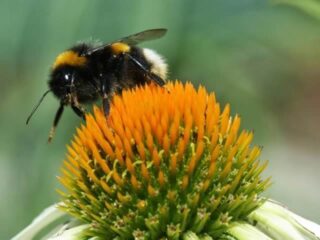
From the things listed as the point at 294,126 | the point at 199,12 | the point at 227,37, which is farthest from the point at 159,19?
the point at 294,126

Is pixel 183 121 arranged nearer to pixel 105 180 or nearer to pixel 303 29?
pixel 105 180

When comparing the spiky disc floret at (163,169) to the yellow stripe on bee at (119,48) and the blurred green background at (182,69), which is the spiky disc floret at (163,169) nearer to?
the yellow stripe on bee at (119,48)

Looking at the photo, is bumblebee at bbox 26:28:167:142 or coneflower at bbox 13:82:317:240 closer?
coneflower at bbox 13:82:317:240

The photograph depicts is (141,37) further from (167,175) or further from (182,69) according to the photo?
(182,69)

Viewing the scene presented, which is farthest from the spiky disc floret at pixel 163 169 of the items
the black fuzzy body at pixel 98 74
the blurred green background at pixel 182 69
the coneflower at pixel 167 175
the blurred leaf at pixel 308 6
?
the blurred green background at pixel 182 69

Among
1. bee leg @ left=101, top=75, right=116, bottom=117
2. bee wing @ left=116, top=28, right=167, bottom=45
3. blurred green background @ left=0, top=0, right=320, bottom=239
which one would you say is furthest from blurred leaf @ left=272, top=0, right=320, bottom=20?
blurred green background @ left=0, top=0, right=320, bottom=239

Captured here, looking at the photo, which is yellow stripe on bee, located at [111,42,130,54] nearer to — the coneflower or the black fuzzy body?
the black fuzzy body

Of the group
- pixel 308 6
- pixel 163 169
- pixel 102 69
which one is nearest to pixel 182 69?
pixel 308 6
